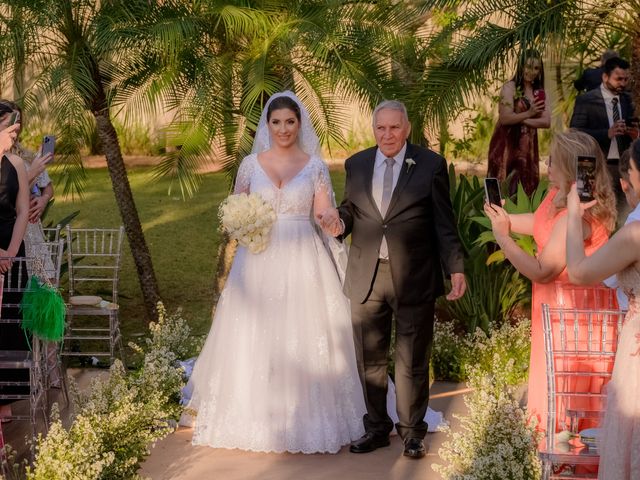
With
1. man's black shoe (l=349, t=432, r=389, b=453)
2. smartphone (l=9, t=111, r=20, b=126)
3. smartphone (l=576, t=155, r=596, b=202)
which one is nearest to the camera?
smartphone (l=576, t=155, r=596, b=202)

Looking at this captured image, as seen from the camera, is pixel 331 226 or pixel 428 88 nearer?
pixel 331 226

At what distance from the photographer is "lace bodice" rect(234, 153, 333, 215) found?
6496 millimetres

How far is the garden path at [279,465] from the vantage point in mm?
5965

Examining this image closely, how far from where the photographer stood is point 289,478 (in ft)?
19.5

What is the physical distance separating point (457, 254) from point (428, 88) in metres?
3.22

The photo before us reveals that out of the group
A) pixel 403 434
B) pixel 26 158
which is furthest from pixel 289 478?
pixel 26 158

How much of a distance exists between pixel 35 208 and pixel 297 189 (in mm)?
2061

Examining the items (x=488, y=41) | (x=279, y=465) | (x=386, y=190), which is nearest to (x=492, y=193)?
(x=386, y=190)

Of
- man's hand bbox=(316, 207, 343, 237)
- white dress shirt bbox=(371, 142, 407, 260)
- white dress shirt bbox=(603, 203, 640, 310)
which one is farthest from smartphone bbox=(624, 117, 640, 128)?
white dress shirt bbox=(603, 203, 640, 310)

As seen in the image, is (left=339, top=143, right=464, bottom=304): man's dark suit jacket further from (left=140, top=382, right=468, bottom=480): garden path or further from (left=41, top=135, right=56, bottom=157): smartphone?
(left=41, top=135, right=56, bottom=157): smartphone

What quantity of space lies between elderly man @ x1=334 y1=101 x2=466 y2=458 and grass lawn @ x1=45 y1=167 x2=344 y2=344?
3.37 metres

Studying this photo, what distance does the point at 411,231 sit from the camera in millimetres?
6016

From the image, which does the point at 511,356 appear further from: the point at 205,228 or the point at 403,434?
the point at 205,228

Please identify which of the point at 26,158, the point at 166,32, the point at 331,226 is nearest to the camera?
the point at 331,226
